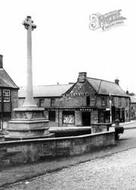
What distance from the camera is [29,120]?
1332cm

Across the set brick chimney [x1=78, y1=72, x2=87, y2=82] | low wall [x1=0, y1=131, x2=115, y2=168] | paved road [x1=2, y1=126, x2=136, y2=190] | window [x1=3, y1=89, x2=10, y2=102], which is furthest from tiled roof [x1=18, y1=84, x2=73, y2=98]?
paved road [x1=2, y1=126, x2=136, y2=190]

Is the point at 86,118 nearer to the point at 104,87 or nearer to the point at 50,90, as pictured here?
the point at 104,87

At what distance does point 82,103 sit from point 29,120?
28.6m

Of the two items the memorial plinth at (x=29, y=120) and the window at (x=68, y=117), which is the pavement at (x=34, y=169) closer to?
the memorial plinth at (x=29, y=120)

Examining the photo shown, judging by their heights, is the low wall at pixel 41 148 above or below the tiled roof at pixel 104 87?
below

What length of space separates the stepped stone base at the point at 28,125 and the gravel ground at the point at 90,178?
3743 mm

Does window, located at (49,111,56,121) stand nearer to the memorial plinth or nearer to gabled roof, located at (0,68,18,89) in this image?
gabled roof, located at (0,68,18,89)

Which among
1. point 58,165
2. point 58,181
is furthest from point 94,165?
point 58,181

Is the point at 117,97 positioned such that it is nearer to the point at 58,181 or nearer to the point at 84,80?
the point at 84,80

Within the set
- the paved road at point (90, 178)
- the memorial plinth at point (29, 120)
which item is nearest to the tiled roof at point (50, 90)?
the memorial plinth at point (29, 120)

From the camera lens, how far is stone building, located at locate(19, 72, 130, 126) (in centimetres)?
4062

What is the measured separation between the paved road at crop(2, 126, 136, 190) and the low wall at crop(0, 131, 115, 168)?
121 centimetres

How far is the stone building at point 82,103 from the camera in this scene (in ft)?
133

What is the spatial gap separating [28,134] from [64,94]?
30716 mm
